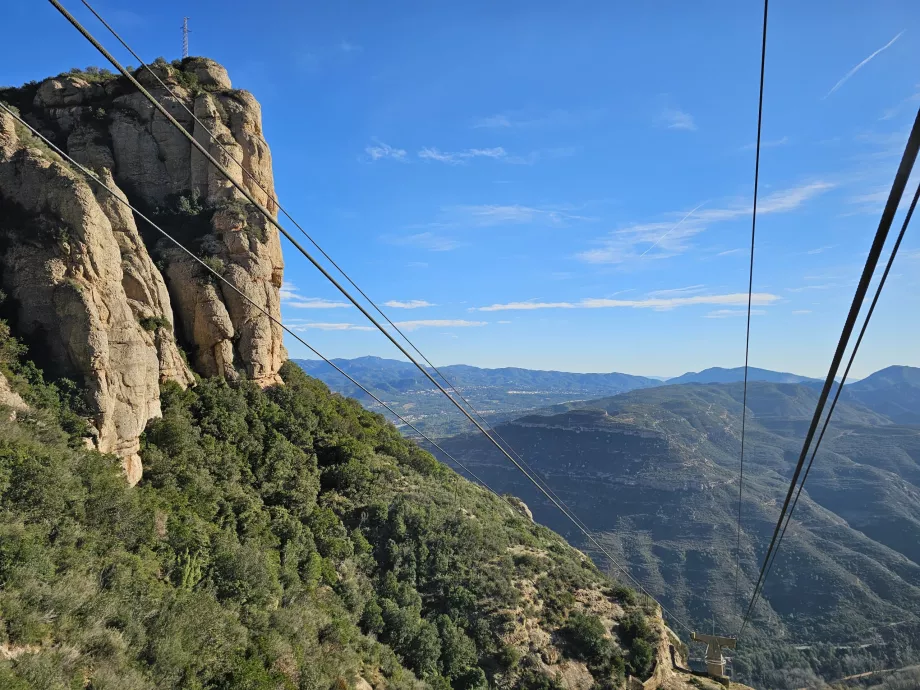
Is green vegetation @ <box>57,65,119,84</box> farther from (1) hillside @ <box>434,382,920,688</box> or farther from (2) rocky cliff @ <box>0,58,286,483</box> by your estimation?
(1) hillside @ <box>434,382,920,688</box>

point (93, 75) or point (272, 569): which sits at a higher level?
point (93, 75)

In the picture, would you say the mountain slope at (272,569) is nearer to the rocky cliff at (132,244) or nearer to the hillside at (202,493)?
the hillside at (202,493)

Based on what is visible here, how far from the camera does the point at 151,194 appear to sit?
29.8 meters

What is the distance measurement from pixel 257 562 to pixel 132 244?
15.2 metres

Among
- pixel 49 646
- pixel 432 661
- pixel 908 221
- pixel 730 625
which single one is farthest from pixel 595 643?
pixel 730 625

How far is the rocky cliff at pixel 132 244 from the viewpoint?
17875mm

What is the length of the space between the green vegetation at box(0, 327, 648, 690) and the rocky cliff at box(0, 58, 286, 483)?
1.35 m

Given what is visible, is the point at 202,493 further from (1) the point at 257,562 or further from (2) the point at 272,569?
(2) the point at 272,569

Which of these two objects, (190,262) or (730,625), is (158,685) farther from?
(730,625)

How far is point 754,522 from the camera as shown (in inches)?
4975

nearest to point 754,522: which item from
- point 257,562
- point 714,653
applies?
point 714,653

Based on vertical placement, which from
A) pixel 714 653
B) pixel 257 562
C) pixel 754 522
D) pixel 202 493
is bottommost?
pixel 754 522

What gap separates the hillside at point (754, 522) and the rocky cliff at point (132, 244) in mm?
92402

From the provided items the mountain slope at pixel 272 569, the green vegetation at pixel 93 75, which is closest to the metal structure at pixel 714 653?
the mountain slope at pixel 272 569
